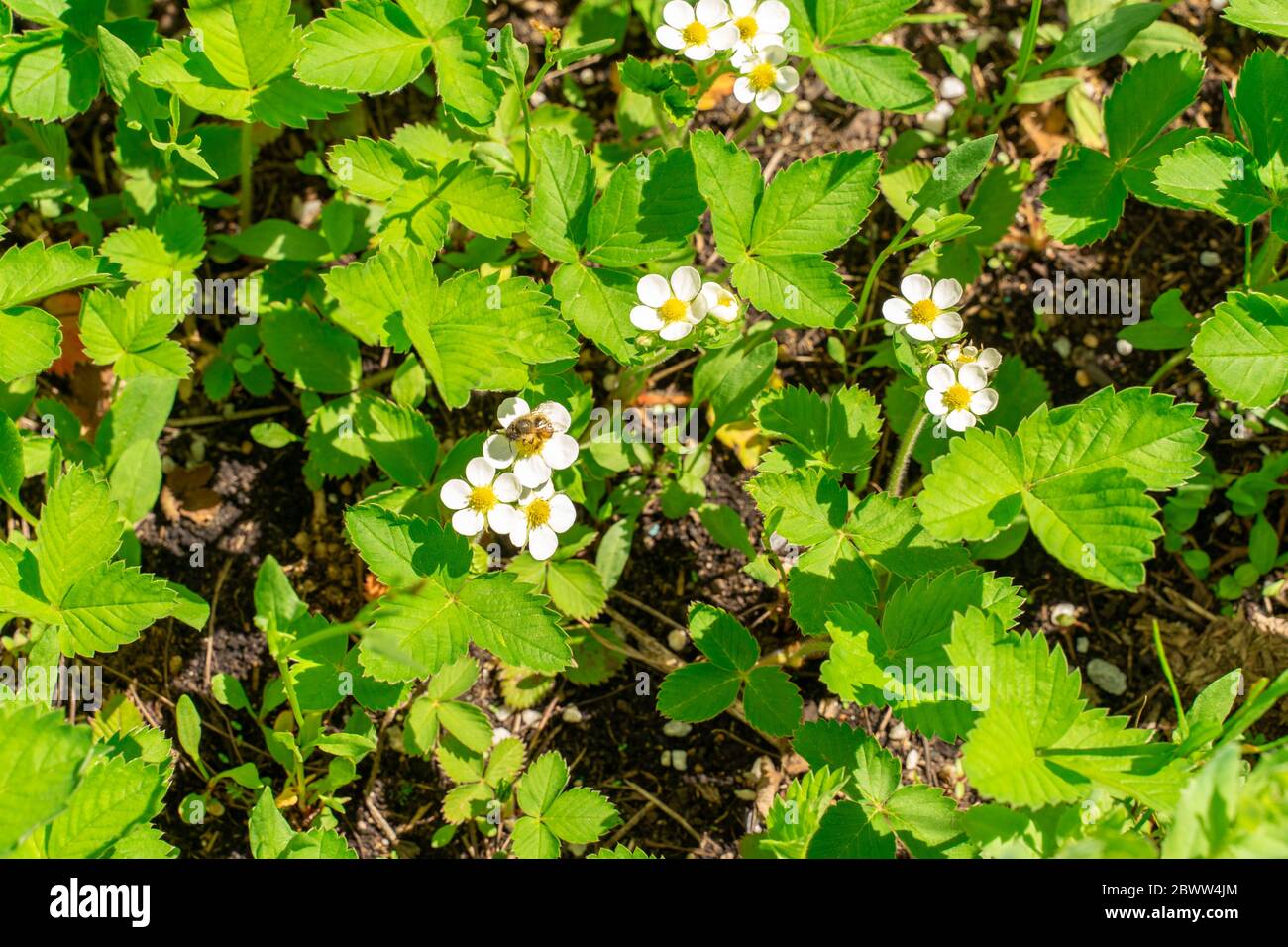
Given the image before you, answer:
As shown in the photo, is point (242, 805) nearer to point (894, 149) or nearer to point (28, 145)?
point (28, 145)

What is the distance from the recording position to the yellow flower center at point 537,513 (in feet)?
8.52

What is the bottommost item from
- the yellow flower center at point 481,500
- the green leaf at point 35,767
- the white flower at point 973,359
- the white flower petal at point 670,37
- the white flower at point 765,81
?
the green leaf at point 35,767

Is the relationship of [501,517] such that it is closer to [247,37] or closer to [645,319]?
[645,319]

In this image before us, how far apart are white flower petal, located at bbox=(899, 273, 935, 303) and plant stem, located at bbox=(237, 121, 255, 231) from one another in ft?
6.14

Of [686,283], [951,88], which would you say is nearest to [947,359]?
[686,283]

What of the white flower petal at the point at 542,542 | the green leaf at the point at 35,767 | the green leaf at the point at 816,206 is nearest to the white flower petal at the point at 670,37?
the green leaf at the point at 816,206

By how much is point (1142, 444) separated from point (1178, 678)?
1.04 metres

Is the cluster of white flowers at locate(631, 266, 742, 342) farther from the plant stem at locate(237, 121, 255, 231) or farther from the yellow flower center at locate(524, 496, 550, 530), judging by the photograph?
the plant stem at locate(237, 121, 255, 231)

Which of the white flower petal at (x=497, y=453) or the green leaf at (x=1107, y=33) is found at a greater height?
the green leaf at (x=1107, y=33)

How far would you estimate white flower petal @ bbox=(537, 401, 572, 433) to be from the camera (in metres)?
2.55

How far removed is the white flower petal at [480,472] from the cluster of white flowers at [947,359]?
42.1 inches

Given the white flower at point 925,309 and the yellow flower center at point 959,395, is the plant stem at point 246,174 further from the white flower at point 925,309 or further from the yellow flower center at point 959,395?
the yellow flower center at point 959,395

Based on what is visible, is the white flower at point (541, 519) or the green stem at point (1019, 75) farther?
the green stem at point (1019, 75)

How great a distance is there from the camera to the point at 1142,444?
2.42m
